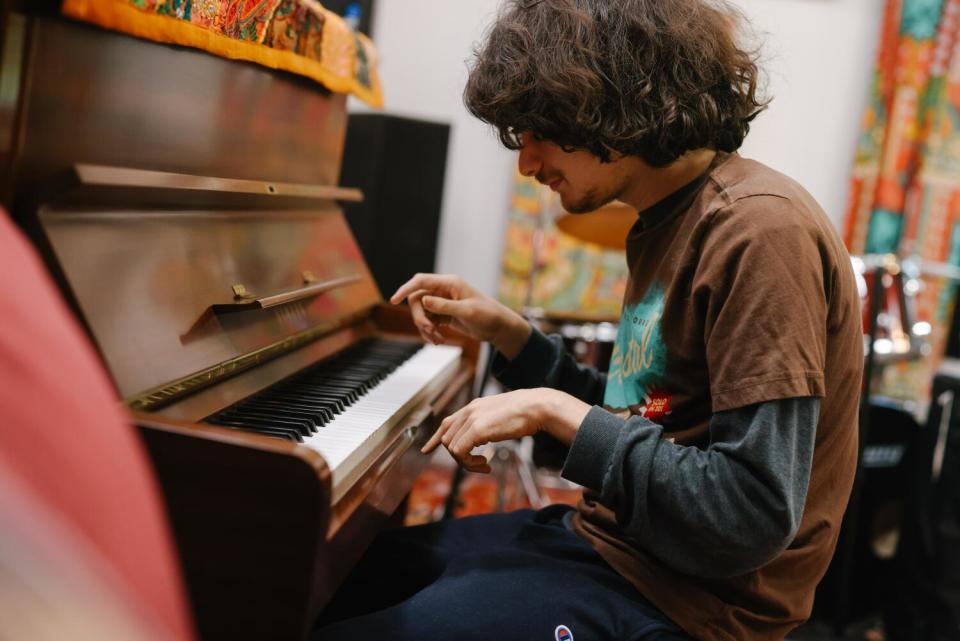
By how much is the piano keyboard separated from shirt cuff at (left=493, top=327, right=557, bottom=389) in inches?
6.1

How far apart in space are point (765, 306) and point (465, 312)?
0.70 metres

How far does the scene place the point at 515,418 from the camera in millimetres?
1005

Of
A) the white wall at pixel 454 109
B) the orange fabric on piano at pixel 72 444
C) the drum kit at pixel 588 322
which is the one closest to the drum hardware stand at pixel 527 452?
the drum kit at pixel 588 322

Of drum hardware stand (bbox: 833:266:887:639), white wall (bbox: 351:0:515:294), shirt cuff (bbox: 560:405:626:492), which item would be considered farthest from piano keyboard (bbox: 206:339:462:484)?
white wall (bbox: 351:0:515:294)

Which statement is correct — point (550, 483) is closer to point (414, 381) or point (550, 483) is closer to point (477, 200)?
point (477, 200)

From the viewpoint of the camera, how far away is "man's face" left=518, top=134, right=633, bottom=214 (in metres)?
1.14

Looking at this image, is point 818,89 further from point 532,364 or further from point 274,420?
point 274,420

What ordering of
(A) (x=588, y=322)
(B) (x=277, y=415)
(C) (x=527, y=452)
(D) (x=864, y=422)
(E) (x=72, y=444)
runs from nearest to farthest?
(E) (x=72, y=444) → (B) (x=277, y=415) → (D) (x=864, y=422) → (A) (x=588, y=322) → (C) (x=527, y=452)

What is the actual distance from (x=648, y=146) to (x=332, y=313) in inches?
30.8

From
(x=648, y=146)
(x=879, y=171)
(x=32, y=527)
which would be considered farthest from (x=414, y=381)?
(x=879, y=171)

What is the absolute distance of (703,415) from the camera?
102 cm

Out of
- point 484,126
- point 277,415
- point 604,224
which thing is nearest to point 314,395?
point 277,415

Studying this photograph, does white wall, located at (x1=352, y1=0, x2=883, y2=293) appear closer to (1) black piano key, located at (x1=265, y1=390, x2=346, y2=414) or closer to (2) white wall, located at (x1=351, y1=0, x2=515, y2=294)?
(2) white wall, located at (x1=351, y1=0, x2=515, y2=294)

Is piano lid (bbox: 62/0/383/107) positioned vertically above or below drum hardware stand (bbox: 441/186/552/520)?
above
